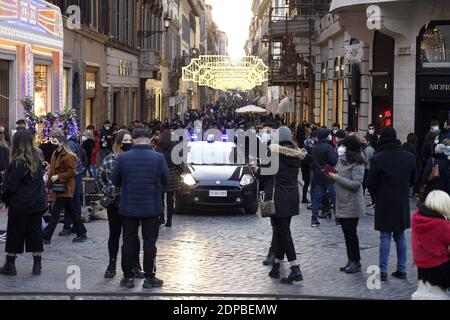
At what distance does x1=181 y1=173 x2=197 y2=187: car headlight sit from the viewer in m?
16.6

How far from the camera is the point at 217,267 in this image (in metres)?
10.9

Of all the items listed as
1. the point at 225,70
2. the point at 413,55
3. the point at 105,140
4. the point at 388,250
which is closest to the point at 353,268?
the point at 388,250

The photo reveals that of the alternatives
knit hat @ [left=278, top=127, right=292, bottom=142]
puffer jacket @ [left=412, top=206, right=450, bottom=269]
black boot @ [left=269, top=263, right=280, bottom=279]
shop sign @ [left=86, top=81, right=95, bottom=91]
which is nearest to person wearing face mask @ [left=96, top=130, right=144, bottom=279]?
black boot @ [left=269, top=263, right=280, bottom=279]

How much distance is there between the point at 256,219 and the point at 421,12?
9270mm

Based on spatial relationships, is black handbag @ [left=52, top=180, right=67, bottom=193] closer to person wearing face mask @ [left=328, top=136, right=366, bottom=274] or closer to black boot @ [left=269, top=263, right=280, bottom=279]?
black boot @ [left=269, top=263, right=280, bottom=279]

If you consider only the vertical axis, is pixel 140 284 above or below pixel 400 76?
below

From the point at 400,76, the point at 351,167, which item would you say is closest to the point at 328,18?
the point at 400,76

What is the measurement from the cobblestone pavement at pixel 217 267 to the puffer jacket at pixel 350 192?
30.2 inches

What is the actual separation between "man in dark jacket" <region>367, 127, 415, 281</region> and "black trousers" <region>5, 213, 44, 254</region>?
4007 mm

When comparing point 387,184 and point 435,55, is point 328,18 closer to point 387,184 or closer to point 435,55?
point 435,55

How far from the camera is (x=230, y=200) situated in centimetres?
1638

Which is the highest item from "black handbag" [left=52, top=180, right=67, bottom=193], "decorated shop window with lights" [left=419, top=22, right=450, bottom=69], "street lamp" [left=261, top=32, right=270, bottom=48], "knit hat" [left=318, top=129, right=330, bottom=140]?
"street lamp" [left=261, top=32, right=270, bottom=48]

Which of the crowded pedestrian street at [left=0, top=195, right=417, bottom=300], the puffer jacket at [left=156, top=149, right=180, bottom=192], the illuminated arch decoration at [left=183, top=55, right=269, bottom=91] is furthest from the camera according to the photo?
the illuminated arch decoration at [left=183, top=55, right=269, bottom=91]

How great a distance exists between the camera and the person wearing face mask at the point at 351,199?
10.5 metres
